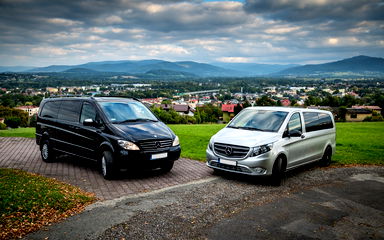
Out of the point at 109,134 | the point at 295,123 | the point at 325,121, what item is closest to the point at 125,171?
the point at 109,134

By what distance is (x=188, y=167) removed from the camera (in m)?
9.34

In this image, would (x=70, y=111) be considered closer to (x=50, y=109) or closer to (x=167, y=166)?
(x=50, y=109)

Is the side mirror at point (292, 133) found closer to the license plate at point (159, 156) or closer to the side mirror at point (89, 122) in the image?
the license plate at point (159, 156)

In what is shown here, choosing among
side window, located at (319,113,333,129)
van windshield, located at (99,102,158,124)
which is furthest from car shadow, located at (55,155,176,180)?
side window, located at (319,113,333,129)

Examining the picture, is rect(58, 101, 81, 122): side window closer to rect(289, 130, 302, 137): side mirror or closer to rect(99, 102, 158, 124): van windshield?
rect(99, 102, 158, 124): van windshield

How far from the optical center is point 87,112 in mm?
8344

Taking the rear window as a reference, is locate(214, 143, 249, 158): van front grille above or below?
Result: below

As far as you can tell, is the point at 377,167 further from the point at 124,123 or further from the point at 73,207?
the point at 73,207

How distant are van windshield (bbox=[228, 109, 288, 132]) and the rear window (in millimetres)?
881

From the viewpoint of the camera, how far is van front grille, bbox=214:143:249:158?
7316 mm

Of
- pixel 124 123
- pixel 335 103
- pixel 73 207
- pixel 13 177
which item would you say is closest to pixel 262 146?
pixel 124 123

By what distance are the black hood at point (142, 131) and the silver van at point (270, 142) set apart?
1.28 meters

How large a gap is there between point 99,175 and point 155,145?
5.71ft

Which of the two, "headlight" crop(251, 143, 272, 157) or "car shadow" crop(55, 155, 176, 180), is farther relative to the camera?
"car shadow" crop(55, 155, 176, 180)
